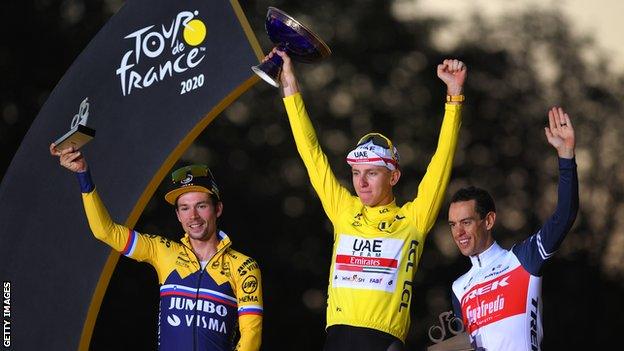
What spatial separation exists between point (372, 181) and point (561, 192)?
3.17 feet

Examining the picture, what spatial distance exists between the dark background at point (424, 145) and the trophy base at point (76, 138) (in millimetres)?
6231

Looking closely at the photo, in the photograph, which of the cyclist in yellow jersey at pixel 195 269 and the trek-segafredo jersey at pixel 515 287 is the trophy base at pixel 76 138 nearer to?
the cyclist in yellow jersey at pixel 195 269

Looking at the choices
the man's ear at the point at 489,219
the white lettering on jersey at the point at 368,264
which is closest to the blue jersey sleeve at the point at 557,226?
the man's ear at the point at 489,219

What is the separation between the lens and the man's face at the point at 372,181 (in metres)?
6.24

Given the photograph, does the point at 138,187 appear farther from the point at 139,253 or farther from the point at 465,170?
the point at 465,170

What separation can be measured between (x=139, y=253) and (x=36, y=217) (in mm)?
681

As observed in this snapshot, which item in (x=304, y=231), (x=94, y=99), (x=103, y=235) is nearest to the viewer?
(x=103, y=235)

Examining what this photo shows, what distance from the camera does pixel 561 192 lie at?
5.65m

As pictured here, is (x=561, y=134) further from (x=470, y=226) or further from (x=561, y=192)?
(x=470, y=226)

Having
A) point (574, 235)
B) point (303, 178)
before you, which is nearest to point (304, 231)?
point (303, 178)

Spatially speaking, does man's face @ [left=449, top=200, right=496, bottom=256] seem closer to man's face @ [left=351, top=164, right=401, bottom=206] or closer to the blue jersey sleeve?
the blue jersey sleeve

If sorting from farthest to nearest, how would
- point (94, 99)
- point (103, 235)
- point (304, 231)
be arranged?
point (304, 231) < point (94, 99) < point (103, 235)

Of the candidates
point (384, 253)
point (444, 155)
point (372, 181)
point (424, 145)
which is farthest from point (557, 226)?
point (424, 145)

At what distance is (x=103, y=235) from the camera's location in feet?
21.1
